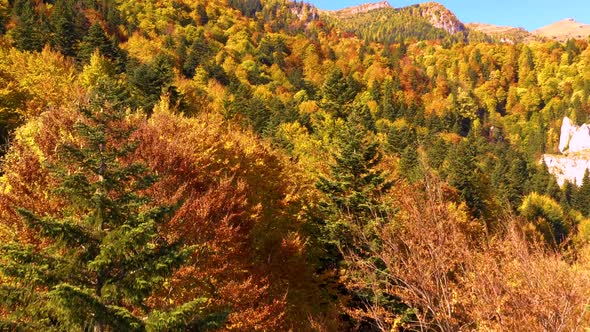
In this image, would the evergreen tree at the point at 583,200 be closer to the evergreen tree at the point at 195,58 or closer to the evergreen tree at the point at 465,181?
the evergreen tree at the point at 465,181

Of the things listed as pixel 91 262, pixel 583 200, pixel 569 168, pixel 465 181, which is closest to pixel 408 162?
pixel 465 181

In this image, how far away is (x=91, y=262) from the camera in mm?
6410

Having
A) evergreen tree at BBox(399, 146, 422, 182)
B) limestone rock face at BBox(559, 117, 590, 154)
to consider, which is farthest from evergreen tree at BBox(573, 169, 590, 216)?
evergreen tree at BBox(399, 146, 422, 182)

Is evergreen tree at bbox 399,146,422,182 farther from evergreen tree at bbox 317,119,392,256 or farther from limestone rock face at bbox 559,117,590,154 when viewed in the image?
limestone rock face at bbox 559,117,590,154

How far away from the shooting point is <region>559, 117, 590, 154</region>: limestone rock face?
404 ft

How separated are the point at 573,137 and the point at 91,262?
488 ft

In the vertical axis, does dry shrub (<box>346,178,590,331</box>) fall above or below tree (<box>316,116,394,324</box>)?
above

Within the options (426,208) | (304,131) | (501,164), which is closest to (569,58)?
(501,164)

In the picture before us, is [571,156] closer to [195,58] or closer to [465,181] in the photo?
[465,181]

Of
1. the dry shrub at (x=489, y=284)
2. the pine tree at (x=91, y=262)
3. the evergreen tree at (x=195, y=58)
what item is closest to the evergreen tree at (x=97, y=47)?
the evergreen tree at (x=195, y=58)

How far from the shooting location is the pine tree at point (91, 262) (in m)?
6.24

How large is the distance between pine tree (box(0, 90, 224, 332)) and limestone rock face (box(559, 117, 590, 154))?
143002 millimetres

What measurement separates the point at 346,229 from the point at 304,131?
1408 inches

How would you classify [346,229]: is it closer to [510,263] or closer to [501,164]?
[510,263]
